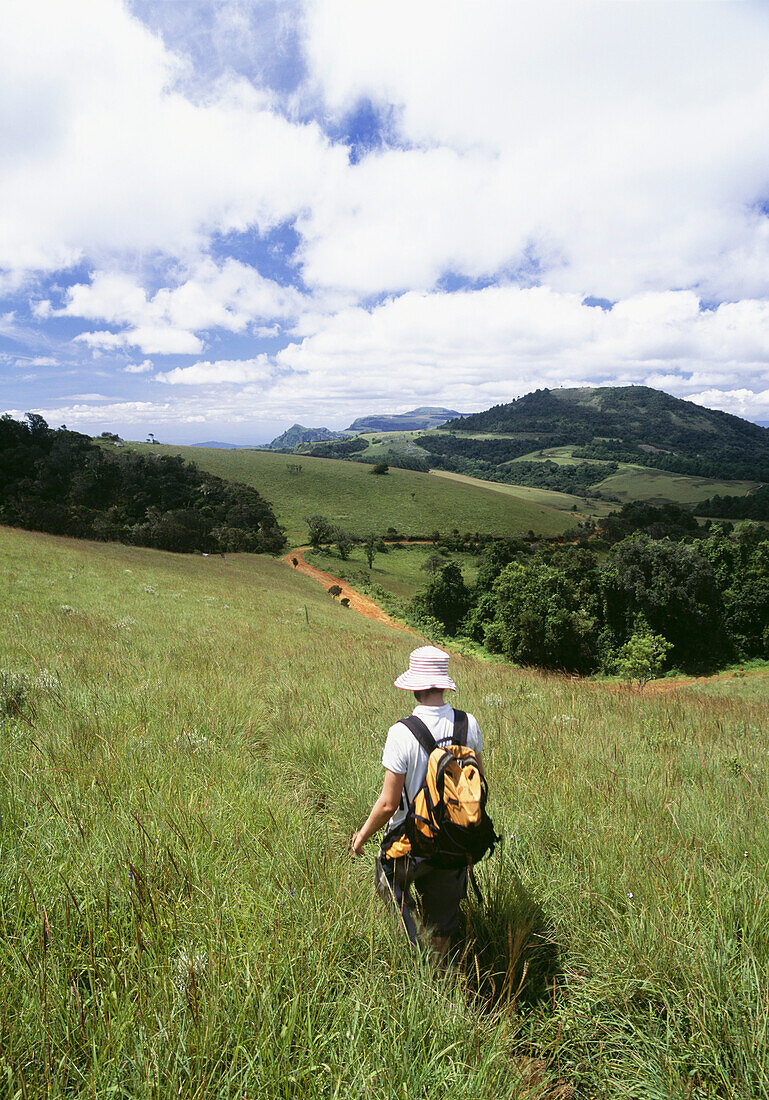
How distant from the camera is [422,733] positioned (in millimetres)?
2338

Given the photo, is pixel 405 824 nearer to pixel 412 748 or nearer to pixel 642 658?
pixel 412 748

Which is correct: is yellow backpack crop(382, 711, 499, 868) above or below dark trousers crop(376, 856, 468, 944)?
above

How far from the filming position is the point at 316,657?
9.91 metres

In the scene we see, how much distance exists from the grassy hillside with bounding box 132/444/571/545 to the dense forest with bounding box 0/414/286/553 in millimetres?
9247

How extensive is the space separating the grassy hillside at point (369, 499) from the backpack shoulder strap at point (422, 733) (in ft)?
227

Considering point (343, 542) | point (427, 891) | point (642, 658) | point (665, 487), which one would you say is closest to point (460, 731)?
point (427, 891)

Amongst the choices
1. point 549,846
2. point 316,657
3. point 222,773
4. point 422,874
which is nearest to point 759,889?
point 549,846

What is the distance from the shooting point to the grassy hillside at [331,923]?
1.51 metres

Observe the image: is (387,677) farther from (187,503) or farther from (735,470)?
(735,470)

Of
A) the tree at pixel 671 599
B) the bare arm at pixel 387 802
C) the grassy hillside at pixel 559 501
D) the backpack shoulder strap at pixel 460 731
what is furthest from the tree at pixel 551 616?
the grassy hillside at pixel 559 501

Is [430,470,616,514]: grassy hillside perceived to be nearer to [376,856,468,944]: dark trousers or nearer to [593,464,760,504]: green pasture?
[593,464,760,504]: green pasture

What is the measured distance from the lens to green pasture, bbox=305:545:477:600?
179ft

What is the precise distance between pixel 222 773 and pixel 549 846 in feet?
7.50

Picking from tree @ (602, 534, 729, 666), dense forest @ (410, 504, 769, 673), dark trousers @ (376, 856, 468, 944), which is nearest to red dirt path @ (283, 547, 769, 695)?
dense forest @ (410, 504, 769, 673)
